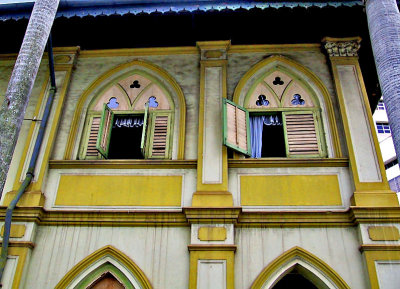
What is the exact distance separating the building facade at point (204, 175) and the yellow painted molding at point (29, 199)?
0.03m

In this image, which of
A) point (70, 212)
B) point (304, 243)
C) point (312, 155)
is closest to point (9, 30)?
point (70, 212)

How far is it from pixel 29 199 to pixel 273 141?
15.9 ft

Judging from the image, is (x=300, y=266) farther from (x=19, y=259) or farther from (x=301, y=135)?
(x=19, y=259)

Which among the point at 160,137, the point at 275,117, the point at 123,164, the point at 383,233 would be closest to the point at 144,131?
the point at 160,137

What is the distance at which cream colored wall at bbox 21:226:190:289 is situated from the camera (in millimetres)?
Answer: 7273

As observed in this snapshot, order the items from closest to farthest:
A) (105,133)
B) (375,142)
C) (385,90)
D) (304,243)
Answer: (385,90), (304,243), (375,142), (105,133)

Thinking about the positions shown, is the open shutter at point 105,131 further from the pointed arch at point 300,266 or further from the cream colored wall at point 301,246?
the pointed arch at point 300,266

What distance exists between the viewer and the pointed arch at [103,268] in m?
7.25

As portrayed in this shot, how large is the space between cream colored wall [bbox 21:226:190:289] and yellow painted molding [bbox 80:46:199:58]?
13.4 ft

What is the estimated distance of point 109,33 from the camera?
998 centimetres

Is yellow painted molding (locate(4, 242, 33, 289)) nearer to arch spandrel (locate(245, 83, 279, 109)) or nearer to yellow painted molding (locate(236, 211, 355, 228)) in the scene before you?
yellow painted molding (locate(236, 211, 355, 228))

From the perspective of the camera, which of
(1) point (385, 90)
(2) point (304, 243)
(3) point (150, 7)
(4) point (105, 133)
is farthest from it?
(3) point (150, 7)

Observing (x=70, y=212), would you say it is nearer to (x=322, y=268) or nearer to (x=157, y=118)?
(x=157, y=118)

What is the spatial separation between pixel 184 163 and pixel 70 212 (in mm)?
2153
